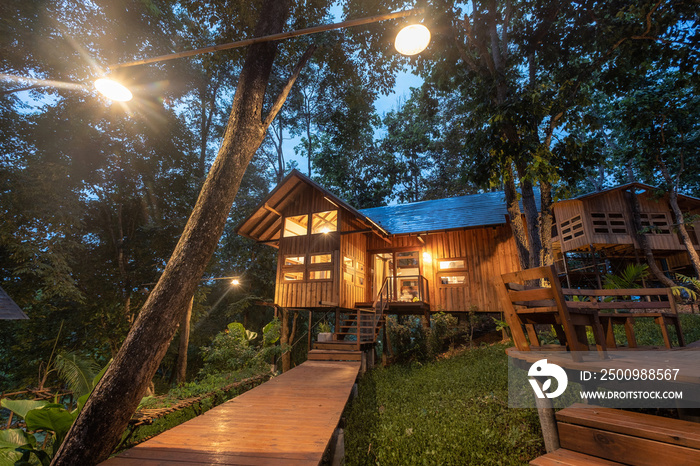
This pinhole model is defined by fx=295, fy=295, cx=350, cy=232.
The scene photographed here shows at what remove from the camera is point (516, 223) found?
31.1ft

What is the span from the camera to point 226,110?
24.5m

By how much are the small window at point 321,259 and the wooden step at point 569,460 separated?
33.4 feet

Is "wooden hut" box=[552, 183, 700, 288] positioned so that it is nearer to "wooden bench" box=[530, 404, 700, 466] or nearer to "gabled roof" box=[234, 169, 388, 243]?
"gabled roof" box=[234, 169, 388, 243]

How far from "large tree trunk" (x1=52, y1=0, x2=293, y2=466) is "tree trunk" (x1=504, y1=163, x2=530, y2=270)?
298 inches

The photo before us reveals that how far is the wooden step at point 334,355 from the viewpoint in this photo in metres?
9.53

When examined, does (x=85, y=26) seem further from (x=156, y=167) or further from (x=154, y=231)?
(x=154, y=231)

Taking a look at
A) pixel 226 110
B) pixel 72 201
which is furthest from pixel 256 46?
pixel 226 110

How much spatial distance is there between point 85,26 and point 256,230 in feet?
38.8

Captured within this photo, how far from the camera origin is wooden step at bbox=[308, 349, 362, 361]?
9532mm

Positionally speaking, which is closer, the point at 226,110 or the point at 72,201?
the point at 72,201

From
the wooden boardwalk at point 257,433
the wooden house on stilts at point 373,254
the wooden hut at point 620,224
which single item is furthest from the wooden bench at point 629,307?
the wooden hut at point 620,224

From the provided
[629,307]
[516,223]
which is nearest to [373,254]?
[516,223]

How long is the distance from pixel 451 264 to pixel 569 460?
12217 mm

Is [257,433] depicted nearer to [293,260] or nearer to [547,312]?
[547,312]
